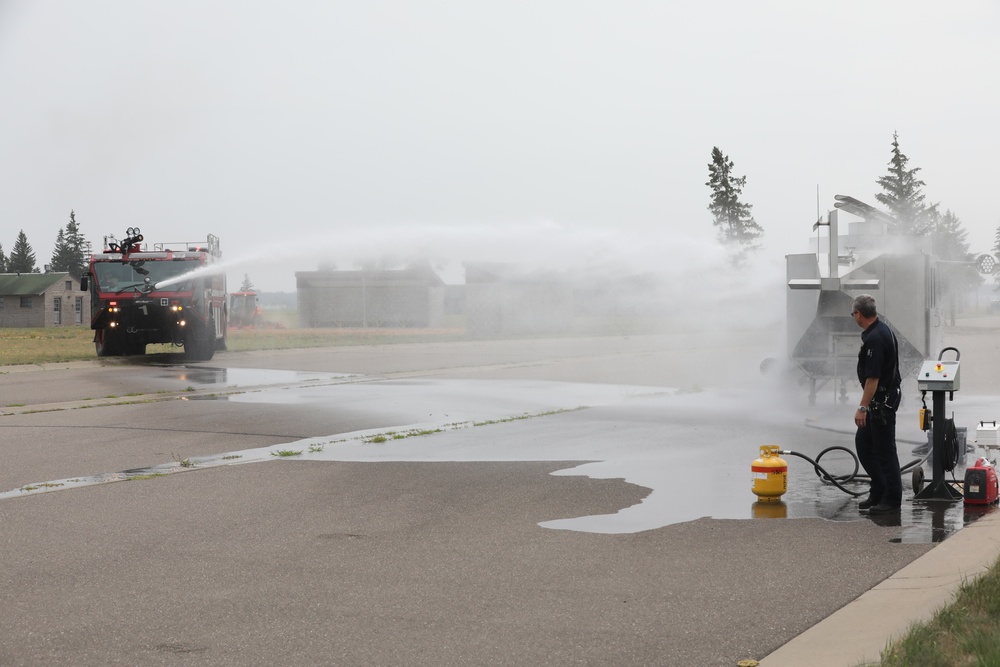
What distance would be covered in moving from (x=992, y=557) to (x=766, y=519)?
1852 millimetres

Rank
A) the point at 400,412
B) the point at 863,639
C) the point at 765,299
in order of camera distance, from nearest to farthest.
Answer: the point at 863,639, the point at 400,412, the point at 765,299

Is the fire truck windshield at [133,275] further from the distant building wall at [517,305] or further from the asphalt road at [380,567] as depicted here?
the distant building wall at [517,305]

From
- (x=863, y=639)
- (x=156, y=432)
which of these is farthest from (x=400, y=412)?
(x=863, y=639)

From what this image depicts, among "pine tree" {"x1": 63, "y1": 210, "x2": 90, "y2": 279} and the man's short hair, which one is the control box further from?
"pine tree" {"x1": 63, "y1": 210, "x2": 90, "y2": 279}

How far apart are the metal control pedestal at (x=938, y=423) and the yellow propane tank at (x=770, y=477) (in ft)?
3.91

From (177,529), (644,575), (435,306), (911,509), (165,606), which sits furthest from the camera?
(435,306)

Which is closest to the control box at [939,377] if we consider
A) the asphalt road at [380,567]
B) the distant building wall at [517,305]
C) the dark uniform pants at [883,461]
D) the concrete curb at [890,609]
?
the dark uniform pants at [883,461]

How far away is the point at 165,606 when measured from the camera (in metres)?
5.78

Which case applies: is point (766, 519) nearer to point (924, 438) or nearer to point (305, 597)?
point (305, 597)

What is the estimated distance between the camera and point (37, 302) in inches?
3253

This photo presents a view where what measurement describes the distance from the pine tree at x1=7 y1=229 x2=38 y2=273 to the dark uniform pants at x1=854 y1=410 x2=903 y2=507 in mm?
140997

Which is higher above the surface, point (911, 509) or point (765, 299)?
point (765, 299)

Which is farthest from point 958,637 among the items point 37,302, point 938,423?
point 37,302

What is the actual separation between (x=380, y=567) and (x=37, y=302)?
275 ft
